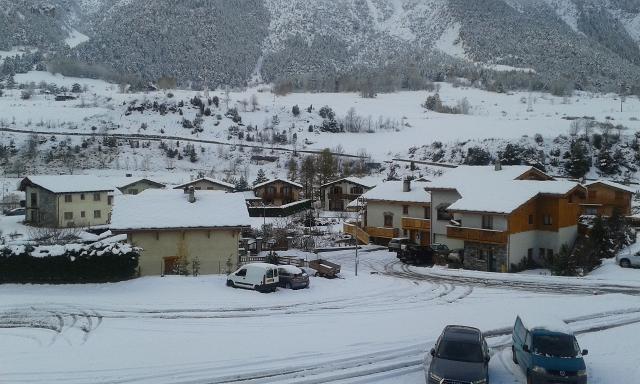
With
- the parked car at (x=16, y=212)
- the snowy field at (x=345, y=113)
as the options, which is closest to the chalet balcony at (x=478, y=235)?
the parked car at (x=16, y=212)

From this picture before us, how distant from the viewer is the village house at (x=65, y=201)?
53969 millimetres

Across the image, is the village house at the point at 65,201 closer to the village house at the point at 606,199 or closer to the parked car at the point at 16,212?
the parked car at the point at 16,212

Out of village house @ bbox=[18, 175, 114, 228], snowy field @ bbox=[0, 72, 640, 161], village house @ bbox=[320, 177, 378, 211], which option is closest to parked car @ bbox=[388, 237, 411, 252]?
village house @ bbox=[320, 177, 378, 211]

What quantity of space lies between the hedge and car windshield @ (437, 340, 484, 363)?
1731 cm

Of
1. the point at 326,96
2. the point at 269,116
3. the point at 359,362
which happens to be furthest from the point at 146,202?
the point at 326,96

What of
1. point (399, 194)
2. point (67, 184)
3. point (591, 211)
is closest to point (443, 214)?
point (399, 194)

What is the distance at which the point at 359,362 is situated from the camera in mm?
16062

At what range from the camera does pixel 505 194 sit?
38.3m

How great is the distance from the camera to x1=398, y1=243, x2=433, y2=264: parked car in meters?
39.3

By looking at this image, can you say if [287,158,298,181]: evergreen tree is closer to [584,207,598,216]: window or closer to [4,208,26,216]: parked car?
[4,208,26,216]: parked car

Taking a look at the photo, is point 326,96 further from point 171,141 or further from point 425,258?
point 425,258

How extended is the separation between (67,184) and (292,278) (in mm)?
36882

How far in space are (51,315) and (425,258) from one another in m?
24.9

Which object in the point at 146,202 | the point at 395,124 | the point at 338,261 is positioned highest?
the point at 395,124
